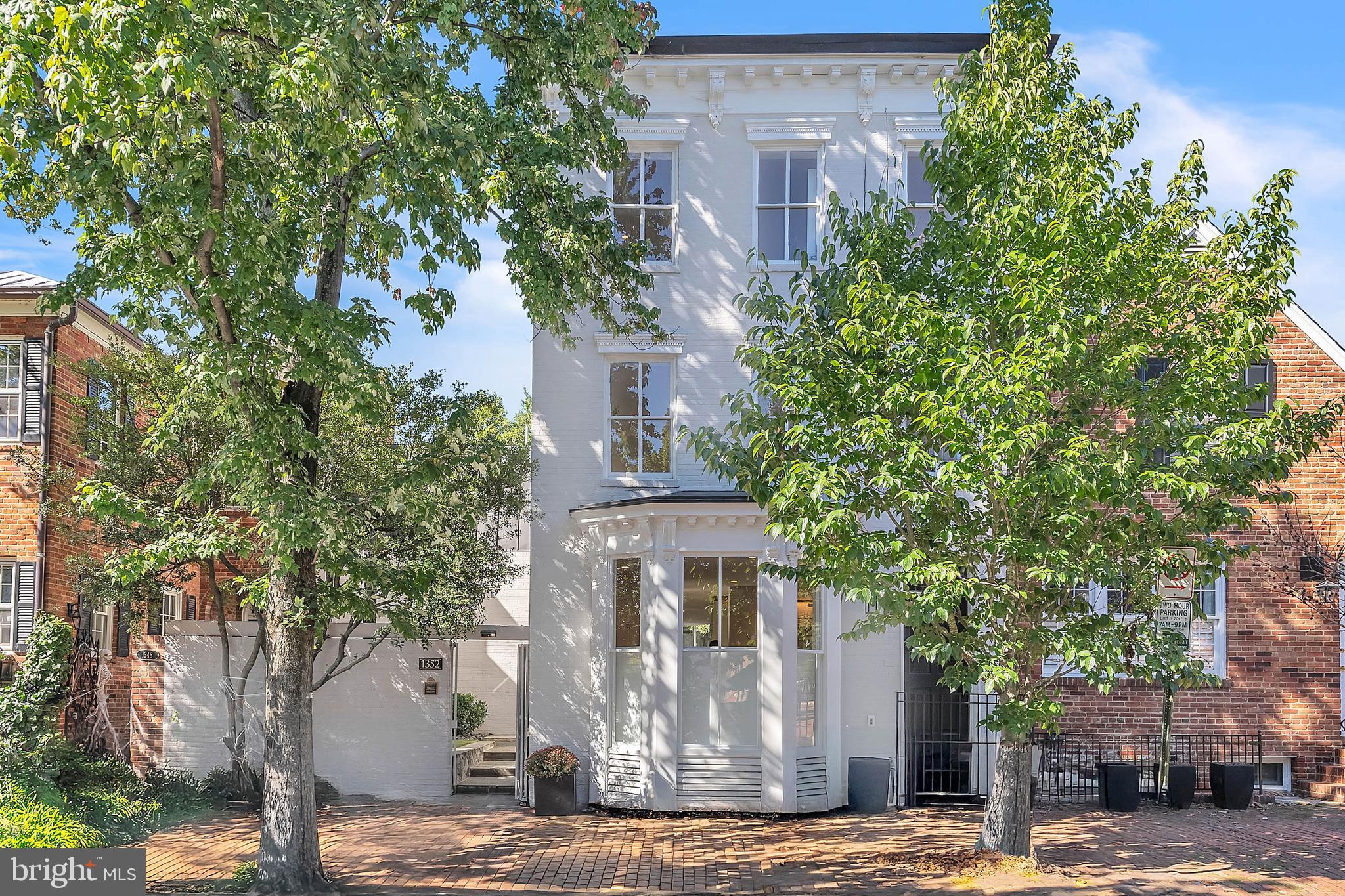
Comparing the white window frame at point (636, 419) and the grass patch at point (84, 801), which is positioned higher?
the white window frame at point (636, 419)

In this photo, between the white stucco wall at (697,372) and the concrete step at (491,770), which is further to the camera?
the concrete step at (491,770)

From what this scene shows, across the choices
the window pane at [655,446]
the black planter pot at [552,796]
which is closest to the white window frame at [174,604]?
the black planter pot at [552,796]

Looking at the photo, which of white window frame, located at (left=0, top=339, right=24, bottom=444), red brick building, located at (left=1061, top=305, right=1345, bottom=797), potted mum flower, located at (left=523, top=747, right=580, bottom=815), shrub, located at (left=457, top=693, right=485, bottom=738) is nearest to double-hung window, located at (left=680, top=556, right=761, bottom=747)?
potted mum flower, located at (left=523, top=747, right=580, bottom=815)

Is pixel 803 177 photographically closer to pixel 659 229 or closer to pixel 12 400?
pixel 659 229

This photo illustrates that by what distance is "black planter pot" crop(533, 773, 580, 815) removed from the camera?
14.7m

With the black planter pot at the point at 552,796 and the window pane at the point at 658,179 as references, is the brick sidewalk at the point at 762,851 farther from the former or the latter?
the window pane at the point at 658,179

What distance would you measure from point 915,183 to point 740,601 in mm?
6878

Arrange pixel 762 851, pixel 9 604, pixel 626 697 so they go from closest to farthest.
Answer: pixel 762 851 → pixel 626 697 → pixel 9 604

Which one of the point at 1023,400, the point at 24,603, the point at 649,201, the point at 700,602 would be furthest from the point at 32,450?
the point at 1023,400

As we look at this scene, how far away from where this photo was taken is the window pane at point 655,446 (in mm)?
16094

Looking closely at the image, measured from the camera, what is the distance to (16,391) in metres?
18.1

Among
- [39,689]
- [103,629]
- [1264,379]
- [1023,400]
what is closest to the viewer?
[1023,400]

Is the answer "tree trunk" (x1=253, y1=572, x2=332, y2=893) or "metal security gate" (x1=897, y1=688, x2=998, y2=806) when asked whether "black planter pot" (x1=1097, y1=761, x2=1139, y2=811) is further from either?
"tree trunk" (x1=253, y1=572, x2=332, y2=893)

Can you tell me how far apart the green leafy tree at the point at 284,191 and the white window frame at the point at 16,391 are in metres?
8.27
